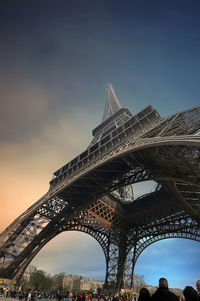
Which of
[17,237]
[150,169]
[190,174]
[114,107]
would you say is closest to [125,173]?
[150,169]

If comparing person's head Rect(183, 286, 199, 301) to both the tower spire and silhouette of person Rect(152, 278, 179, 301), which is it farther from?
the tower spire

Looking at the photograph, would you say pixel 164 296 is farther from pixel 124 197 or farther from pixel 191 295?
pixel 124 197

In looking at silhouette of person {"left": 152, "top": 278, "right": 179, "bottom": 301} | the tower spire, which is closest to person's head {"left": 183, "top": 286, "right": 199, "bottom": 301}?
silhouette of person {"left": 152, "top": 278, "right": 179, "bottom": 301}

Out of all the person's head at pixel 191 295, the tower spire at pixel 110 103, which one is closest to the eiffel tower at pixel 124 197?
the person's head at pixel 191 295

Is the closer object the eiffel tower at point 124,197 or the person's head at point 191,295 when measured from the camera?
the person's head at point 191,295

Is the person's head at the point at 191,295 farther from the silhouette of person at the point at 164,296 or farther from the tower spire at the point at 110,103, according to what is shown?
the tower spire at the point at 110,103
